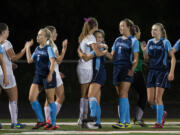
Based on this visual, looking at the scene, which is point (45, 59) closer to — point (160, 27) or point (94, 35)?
point (94, 35)

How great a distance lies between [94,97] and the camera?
12.6 m

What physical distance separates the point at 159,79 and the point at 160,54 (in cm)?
52

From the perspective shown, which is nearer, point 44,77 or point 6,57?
point 44,77

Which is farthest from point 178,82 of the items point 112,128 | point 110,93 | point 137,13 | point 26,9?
point 112,128

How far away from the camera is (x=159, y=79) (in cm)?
1291

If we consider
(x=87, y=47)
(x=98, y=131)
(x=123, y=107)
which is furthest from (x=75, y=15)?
(x=98, y=131)

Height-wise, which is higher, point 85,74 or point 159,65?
point 159,65

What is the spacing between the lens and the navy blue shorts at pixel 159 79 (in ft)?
42.3

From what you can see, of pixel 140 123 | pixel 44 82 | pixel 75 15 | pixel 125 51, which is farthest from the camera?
pixel 75 15

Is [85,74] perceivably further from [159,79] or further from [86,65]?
[159,79]

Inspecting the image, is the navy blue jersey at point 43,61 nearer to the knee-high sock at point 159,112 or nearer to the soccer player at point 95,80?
the soccer player at point 95,80

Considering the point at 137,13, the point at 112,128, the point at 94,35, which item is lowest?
the point at 112,128

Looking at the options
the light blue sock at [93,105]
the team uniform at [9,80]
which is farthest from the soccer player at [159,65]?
the team uniform at [9,80]

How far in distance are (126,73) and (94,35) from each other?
1.09 m
